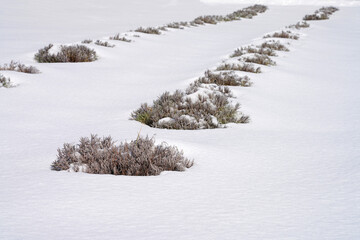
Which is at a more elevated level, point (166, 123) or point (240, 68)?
point (240, 68)

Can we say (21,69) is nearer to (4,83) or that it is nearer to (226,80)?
(4,83)

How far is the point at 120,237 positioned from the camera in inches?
71.1

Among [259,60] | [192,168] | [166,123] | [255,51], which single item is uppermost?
[255,51]

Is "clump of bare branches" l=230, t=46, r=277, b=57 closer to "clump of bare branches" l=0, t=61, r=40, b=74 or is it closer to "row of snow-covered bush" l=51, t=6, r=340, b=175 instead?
"row of snow-covered bush" l=51, t=6, r=340, b=175

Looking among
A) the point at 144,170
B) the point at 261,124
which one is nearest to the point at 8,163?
the point at 144,170

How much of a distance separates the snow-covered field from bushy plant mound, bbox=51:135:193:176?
9 cm

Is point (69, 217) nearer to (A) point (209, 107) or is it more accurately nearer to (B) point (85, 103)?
(A) point (209, 107)

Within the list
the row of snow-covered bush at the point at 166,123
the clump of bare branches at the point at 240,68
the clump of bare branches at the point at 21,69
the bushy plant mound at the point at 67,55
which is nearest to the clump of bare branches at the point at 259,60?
the row of snow-covered bush at the point at 166,123

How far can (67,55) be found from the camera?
26.7 feet

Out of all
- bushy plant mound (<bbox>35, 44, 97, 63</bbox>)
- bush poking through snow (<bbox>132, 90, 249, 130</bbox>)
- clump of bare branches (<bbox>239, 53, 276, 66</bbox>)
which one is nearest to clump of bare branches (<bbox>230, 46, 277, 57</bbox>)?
clump of bare branches (<bbox>239, 53, 276, 66</bbox>)

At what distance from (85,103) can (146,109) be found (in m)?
1.24

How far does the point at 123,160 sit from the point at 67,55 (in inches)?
235

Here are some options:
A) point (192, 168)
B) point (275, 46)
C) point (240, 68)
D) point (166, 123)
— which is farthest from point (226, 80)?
point (275, 46)

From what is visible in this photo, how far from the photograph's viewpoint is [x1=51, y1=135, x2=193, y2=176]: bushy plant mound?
276 cm
